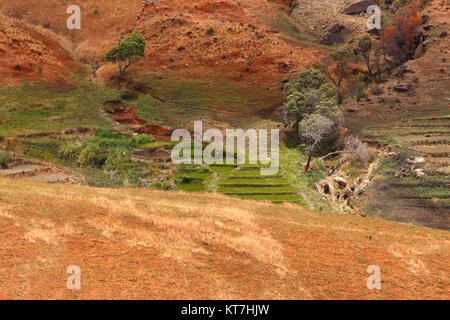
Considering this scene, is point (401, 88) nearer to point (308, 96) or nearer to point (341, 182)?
point (308, 96)

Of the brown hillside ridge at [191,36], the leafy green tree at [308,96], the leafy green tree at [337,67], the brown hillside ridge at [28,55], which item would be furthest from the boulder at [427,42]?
the brown hillside ridge at [28,55]

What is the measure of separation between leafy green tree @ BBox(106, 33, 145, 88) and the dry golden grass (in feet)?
126

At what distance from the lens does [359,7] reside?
76.6 m

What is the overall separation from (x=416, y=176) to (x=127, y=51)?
39728mm

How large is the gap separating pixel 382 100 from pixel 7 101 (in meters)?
43.6

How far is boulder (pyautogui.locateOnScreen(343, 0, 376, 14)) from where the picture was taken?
76312 millimetres

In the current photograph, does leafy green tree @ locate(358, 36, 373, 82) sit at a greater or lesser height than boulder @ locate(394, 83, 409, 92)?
greater

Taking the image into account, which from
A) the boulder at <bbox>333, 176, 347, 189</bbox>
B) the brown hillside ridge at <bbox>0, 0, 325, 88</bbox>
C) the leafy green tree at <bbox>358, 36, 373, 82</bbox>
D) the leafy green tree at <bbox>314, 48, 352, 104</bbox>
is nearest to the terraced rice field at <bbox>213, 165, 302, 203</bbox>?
the boulder at <bbox>333, 176, 347, 189</bbox>

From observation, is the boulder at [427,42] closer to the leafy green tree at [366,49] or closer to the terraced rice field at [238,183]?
the leafy green tree at [366,49]

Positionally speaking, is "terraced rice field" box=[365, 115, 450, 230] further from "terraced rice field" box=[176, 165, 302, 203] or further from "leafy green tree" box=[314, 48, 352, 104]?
"leafy green tree" box=[314, 48, 352, 104]

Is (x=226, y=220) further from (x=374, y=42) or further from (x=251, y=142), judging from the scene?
(x=374, y=42)

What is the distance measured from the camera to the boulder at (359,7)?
76.3 metres

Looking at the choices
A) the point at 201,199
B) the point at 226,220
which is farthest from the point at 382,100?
the point at 226,220

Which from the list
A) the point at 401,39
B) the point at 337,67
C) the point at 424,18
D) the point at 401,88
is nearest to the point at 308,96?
the point at 401,88
